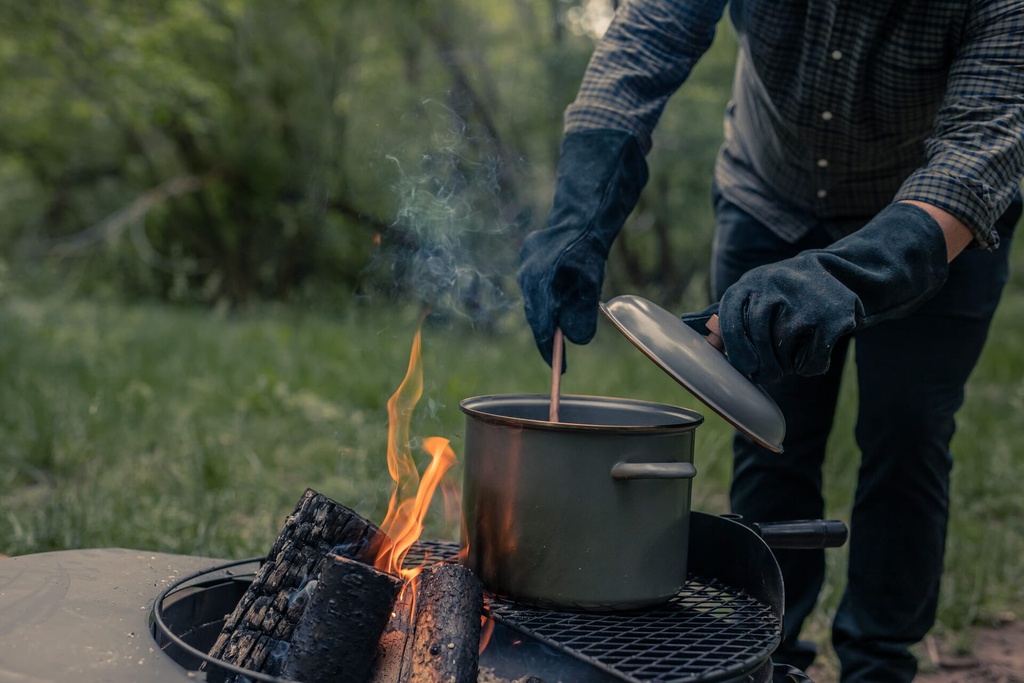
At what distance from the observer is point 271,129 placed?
408 inches

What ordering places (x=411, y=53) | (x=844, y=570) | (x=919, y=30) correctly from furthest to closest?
(x=411, y=53) → (x=844, y=570) → (x=919, y=30)

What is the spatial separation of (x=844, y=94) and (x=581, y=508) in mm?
1062

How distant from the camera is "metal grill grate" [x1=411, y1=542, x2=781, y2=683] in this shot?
1279 mm

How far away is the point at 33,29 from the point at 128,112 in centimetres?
113

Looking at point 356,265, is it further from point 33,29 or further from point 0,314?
point 0,314

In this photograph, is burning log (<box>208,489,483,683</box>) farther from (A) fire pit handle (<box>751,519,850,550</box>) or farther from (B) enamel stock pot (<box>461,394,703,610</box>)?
(A) fire pit handle (<box>751,519,850,550</box>)

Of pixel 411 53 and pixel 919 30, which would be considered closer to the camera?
A: pixel 919 30

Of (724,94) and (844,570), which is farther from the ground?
(724,94)

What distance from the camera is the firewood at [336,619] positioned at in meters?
1.34

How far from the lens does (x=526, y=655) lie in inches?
58.6

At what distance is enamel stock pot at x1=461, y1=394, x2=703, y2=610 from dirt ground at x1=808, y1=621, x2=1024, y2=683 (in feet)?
3.97

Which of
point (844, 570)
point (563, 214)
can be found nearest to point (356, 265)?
point (844, 570)

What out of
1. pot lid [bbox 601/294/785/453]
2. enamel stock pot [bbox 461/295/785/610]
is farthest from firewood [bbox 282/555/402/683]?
pot lid [bbox 601/294/785/453]

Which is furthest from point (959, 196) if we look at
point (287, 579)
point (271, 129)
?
point (271, 129)
